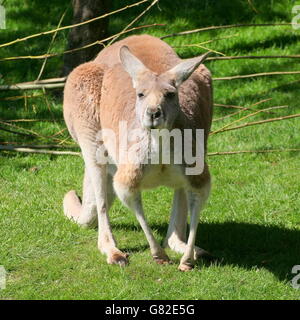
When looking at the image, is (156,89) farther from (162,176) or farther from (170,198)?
(170,198)

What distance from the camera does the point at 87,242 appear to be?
618 centimetres

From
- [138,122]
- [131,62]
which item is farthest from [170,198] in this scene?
[131,62]

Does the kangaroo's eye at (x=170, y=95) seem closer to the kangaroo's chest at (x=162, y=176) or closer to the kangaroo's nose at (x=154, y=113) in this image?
Result: the kangaroo's nose at (x=154, y=113)

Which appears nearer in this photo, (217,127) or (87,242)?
(87,242)

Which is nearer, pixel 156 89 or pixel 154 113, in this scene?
pixel 154 113

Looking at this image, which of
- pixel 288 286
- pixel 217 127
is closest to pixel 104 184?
pixel 288 286

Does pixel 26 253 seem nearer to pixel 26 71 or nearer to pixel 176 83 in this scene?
pixel 176 83

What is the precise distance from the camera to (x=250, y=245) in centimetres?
600

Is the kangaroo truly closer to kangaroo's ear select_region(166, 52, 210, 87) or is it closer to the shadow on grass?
kangaroo's ear select_region(166, 52, 210, 87)

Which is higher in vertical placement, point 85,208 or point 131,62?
point 131,62

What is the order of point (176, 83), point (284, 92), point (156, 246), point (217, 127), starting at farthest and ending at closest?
point (284, 92)
point (217, 127)
point (156, 246)
point (176, 83)

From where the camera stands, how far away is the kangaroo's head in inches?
193

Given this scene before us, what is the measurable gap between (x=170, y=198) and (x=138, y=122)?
184cm

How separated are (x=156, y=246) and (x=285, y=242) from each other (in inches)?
41.5
